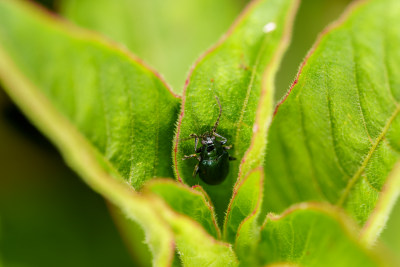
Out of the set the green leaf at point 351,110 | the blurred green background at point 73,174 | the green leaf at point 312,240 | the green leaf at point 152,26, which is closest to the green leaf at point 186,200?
the green leaf at point 312,240

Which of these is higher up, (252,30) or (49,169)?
(49,169)

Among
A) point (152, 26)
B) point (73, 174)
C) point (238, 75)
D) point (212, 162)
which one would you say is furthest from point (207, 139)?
point (152, 26)

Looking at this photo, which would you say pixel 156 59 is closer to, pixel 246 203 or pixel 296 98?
pixel 296 98

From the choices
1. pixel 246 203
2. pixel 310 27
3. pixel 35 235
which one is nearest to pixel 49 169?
pixel 35 235

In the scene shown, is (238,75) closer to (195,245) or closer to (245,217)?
(245,217)

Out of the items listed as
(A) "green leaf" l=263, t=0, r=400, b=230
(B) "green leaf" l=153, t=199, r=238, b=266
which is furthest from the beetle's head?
(B) "green leaf" l=153, t=199, r=238, b=266

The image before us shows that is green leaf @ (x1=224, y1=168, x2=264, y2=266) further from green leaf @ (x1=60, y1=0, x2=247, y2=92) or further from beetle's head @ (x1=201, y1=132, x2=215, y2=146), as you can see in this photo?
green leaf @ (x1=60, y1=0, x2=247, y2=92)
